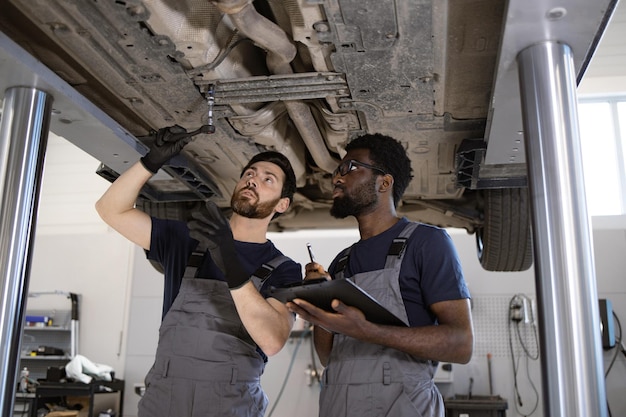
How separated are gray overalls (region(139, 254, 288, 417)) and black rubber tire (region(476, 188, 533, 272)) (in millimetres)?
1672

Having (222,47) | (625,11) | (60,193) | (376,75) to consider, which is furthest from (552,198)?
(60,193)

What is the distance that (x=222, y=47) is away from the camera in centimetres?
187

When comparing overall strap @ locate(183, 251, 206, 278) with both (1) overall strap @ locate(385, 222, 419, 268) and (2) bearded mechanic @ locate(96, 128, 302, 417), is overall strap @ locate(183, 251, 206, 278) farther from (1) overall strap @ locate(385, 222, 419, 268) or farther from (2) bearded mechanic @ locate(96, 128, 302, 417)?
(1) overall strap @ locate(385, 222, 419, 268)

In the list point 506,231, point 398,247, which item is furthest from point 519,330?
point 398,247

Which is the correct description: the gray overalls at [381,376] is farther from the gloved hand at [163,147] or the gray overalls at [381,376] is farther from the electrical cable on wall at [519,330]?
the electrical cable on wall at [519,330]

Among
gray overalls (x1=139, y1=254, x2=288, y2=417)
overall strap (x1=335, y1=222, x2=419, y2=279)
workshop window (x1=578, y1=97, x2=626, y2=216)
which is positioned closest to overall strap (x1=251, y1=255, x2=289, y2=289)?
gray overalls (x1=139, y1=254, x2=288, y2=417)

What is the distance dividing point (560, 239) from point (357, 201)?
746mm

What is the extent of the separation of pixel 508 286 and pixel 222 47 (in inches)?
213

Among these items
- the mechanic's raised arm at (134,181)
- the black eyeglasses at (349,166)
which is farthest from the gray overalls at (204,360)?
the black eyeglasses at (349,166)

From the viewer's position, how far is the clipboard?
4.90 feet

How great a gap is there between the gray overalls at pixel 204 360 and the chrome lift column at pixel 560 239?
0.91 meters

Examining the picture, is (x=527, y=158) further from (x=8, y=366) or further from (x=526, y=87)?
(x=8, y=366)

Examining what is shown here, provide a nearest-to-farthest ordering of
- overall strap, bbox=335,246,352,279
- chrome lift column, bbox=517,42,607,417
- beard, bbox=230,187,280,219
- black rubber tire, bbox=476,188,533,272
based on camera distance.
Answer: chrome lift column, bbox=517,42,607,417
overall strap, bbox=335,246,352,279
beard, bbox=230,187,280,219
black rubber tire, bbox=476,188,533,272

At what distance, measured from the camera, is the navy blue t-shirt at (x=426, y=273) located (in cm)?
168
